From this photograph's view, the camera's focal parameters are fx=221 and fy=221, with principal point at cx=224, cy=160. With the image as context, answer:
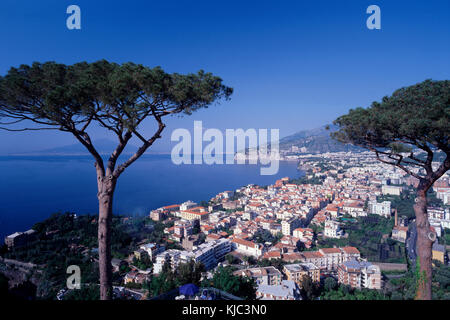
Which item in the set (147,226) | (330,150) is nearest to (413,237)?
(147,226)

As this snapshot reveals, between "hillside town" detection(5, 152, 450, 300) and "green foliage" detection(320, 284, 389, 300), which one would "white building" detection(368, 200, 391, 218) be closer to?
"hillside town" detection(5, 152, 450, 300)

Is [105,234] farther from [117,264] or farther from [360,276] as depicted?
[360,276]

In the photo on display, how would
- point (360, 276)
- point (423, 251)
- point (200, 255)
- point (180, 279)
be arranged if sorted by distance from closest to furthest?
point (423, 251)
point (180, 279)
point (360, 276)
point (200, 255)

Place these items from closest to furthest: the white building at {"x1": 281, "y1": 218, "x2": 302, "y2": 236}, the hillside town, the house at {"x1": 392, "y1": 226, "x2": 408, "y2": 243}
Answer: the hillside town
the house at {"x1": 392, "y1": 226, "x2": 408, "y2": 243}
the white building at {"x1": 281, "y1": 218, "x2": 302, "y2": 236}

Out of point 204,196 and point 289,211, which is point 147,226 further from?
point 204,196

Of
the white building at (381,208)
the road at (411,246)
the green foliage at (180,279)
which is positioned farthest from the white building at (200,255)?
the white building at (381,208)

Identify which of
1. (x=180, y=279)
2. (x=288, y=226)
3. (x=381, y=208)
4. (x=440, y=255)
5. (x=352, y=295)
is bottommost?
(x=440, y=255)

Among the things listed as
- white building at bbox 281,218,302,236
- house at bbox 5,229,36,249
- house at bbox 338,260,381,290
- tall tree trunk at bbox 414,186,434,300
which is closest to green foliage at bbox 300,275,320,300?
house at bbox 338,260,381,290

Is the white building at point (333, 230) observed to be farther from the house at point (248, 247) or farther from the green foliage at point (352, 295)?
the green foliage at point (352, 295)

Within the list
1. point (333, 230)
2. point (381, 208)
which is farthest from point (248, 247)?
point (381, 208)
